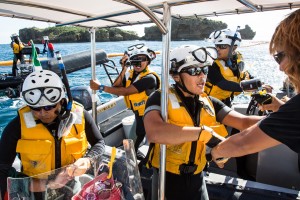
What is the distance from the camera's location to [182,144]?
214cm

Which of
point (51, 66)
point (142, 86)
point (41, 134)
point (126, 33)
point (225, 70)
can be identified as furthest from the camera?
point (126, 33)

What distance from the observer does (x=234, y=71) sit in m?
4.23

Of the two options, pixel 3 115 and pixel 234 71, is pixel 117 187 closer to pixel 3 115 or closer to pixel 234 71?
pixel 234 71

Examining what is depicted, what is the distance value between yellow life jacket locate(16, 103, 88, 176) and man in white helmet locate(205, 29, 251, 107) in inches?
94.7

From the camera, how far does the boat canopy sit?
1.89m

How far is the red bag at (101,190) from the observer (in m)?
1.33

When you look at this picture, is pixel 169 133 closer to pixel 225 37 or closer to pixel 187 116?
pixel 187 116

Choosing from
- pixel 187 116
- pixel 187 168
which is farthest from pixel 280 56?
pixel 187 168

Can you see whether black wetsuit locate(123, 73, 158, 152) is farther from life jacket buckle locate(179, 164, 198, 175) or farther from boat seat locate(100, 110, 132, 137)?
life jacket buckle locate(179, 164, 198, 175)

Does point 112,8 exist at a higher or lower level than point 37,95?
higher

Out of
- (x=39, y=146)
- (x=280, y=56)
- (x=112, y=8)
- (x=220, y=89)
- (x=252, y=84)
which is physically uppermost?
(x=112, y=8)

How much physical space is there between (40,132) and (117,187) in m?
1.04

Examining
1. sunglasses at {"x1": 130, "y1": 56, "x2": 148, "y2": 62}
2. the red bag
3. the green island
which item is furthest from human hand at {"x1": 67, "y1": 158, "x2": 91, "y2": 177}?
the green island

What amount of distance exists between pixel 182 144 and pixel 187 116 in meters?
0.22
